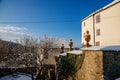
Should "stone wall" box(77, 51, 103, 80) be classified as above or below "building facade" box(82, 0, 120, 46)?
below

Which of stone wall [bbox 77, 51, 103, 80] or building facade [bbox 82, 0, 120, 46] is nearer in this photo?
stone wall [bbox 77, 51, 103, 80]

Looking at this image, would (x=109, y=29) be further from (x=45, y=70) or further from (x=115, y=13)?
(x=45, y=70)

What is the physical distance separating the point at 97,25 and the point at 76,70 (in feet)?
51.1

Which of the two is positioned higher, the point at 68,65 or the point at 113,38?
the point at 113,38

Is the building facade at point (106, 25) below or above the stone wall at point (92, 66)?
above

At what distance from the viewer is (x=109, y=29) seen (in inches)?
1060

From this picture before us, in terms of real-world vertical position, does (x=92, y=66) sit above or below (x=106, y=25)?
below

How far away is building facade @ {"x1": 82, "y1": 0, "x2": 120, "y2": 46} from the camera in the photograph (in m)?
25.2

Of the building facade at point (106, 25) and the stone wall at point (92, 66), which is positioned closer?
the stone wall at point (92, 66)

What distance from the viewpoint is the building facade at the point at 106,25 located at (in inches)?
993

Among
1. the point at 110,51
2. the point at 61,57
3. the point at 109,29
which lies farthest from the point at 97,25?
the point at 110,51

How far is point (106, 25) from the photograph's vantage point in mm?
27906

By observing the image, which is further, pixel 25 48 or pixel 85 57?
pixel 25 48

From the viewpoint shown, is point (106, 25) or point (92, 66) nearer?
point (92, 66)
